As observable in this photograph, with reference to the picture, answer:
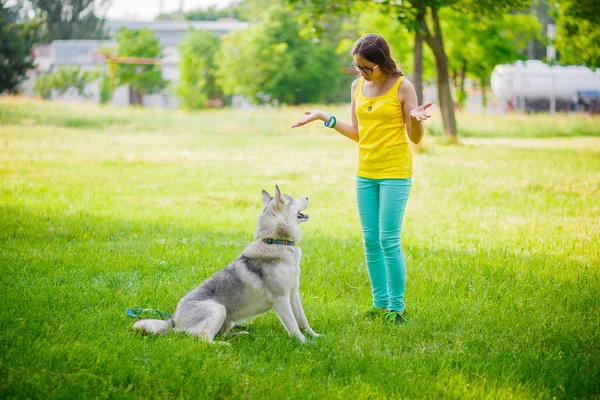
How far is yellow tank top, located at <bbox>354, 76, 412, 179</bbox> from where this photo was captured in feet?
17.9

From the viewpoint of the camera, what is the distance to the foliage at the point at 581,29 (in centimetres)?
2044

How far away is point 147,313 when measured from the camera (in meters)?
5.71

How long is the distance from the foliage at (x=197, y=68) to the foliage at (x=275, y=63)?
2.33 m

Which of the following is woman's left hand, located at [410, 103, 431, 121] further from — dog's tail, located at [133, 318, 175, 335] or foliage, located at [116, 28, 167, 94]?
foliage, located at [116, 28, 167, 94]

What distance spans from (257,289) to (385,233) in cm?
129

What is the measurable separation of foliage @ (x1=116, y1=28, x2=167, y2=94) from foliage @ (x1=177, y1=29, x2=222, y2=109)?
2656mm

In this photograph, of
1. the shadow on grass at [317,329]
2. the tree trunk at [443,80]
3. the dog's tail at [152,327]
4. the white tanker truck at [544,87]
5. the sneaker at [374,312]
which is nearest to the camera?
the shadow on grass at [317,329]

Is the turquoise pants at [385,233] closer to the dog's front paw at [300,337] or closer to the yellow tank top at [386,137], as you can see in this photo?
the yellow tank top at [386,137]

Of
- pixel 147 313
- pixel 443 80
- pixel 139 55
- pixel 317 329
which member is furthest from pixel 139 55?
pixel 317 329

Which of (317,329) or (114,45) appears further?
(114,45)

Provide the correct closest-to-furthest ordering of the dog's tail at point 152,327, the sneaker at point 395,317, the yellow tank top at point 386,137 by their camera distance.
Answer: the dog's tail at point 152,327 → the yellow tank top at point 386,137 → the sneaker at point 395,317

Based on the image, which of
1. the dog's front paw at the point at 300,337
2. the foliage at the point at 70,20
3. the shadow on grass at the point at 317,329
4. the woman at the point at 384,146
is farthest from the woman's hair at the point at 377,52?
the foliage at the point at 70,20

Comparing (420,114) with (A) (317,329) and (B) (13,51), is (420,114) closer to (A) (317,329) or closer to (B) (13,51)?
(A) (317,329)

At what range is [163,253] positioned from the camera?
8008mm
